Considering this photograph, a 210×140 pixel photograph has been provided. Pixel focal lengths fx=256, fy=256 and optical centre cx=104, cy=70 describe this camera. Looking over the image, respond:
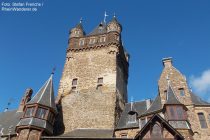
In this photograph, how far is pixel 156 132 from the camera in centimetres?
1973

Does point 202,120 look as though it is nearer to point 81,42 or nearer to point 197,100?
point 197,100

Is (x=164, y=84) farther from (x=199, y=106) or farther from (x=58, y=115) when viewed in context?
(x=58, y=115)

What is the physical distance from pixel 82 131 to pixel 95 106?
3589 mm

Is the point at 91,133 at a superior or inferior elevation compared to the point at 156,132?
superior

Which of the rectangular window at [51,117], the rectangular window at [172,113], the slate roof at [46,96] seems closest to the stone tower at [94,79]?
the rectangular window at [51,117]

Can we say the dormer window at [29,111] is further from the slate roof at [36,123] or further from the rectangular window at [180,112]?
the rectangular window at [180,112]

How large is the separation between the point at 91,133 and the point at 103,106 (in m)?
4.21

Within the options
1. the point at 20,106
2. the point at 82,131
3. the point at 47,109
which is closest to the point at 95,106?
the point at 82,131

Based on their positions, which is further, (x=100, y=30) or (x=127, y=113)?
(x=100, y=30)

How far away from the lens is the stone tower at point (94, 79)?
26.2 metres

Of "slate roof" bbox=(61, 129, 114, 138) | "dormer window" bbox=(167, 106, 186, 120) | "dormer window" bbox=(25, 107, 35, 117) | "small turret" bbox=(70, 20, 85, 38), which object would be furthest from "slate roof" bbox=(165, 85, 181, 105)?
"small turret" bbox=(70, 20, 85, 38)

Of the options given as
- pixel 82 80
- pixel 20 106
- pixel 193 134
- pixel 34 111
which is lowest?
pixel 193 134

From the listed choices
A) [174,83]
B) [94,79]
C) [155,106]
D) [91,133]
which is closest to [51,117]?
[91,133]

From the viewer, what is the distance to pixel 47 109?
944 inches
